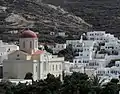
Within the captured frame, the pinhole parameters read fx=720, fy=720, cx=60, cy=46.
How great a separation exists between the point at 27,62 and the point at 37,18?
57.6 meters

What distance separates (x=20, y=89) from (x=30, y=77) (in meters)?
7.15

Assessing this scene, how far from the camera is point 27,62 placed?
6825 centimetres

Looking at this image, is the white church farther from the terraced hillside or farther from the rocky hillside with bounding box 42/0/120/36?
the rocky hillside with bounding box 42/0/120/36

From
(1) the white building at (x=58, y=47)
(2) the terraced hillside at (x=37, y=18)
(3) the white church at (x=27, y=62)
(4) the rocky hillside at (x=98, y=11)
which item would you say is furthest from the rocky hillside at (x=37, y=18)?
(3) the white church at (x=27, y=62)

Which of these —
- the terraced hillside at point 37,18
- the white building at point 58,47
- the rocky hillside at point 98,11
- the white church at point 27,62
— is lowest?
the rocky hillside at point 98,11

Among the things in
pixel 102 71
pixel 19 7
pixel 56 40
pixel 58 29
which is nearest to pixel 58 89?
pixel 102 71

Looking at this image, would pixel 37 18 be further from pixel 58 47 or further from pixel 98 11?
pixel 58 47

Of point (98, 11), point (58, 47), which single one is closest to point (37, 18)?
point (98, 11)

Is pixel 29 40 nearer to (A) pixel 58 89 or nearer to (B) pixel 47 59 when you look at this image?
(B) pixel 47 59

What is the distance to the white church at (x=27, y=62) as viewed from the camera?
224 ft

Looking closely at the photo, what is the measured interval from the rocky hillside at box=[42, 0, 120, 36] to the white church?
1891 inches

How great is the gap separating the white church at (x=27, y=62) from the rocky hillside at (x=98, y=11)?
4802 cm

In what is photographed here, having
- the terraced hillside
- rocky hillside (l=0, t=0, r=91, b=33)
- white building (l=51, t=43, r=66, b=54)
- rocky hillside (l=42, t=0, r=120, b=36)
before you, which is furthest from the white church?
rocky hillside (l=42, t=0, r=120, b=36)

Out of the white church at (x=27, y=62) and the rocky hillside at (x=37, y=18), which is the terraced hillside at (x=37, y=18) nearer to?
the rocky hillside at (x=37, y=18)
